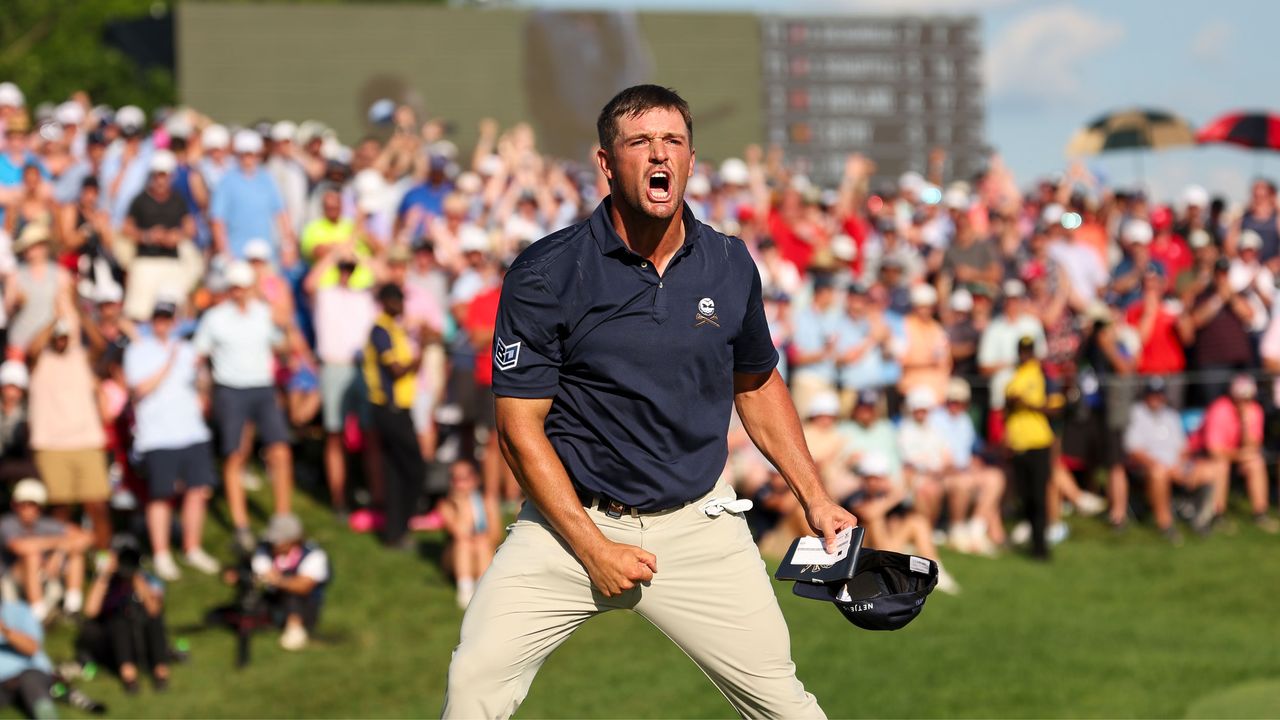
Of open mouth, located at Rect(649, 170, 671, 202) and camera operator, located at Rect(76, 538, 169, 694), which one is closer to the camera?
open mouth, located at Rect(649, 170, 671, 202)

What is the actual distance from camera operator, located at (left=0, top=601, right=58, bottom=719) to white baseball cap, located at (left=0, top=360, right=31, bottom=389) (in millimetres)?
2284

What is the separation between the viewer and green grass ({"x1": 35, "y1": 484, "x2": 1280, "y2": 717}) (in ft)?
35.2

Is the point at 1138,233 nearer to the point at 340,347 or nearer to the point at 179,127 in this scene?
the point at 340,347

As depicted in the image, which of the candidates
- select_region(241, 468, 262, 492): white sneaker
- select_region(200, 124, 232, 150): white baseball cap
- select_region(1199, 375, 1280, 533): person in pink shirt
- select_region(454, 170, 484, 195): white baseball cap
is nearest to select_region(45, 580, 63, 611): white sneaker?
select_region(241, 468, 262, 492): white sneaker

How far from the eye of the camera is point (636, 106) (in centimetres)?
497

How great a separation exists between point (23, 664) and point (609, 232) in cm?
703

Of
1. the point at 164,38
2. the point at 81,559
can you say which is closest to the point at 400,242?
the point at 81,559

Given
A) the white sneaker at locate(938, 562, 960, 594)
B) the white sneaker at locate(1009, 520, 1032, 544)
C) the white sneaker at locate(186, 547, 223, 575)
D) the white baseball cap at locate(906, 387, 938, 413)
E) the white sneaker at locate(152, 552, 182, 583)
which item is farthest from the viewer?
the white sneaker at locate(1009, 520, 1032, 544)

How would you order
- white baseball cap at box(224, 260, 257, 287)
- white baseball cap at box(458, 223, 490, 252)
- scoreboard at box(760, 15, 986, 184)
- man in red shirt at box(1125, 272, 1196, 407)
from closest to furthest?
white baseball cap at box(224, 260, 257, 287) < white baseball cap at box(458, 223, 490, 252) < man in red shirt at box(1125, 272, 1196, 407) < scoreboard at box(760, 15, 986, 184)

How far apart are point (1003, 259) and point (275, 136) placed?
310 inches

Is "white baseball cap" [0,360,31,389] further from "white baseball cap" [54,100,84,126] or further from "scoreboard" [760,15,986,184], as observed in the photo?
"scoreboard" [760,15,986,184]

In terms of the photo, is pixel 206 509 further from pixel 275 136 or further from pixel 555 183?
pixel 555 183

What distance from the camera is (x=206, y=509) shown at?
47.8 feet

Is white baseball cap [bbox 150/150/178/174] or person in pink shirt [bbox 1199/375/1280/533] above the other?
white baseball cap [bbox 150/150/178/174]
